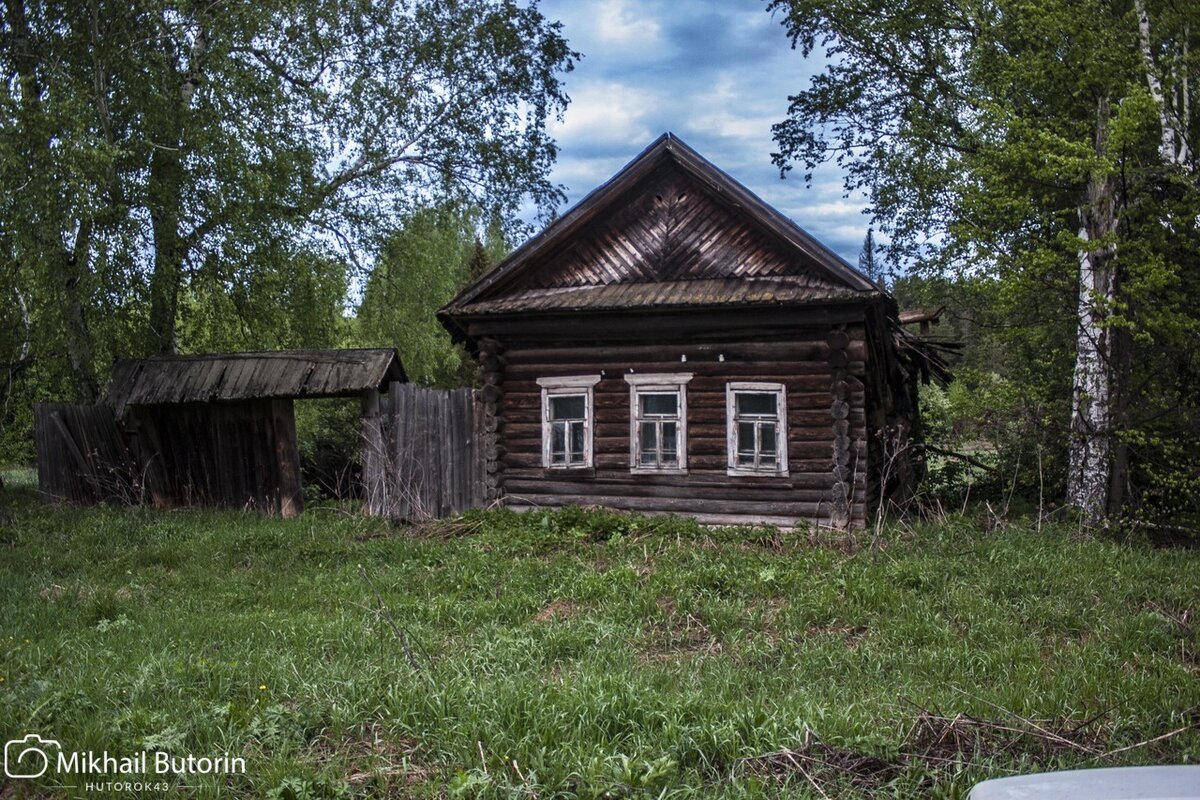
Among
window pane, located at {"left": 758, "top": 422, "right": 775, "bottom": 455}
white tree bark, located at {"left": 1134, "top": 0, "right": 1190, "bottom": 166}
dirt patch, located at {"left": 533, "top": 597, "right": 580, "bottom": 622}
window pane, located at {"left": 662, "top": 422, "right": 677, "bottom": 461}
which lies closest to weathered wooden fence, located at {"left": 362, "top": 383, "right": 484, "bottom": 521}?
window pane, located at {"left": 662, "top": 422, "right": 677, "bottom": 461}

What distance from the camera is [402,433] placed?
15062mm

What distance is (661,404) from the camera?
556 inches

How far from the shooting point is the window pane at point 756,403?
44.4 feet

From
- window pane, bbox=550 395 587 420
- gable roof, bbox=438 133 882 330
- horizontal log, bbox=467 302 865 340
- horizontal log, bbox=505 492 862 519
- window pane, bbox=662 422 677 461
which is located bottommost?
horizontal log, bbox=505 492 862 519

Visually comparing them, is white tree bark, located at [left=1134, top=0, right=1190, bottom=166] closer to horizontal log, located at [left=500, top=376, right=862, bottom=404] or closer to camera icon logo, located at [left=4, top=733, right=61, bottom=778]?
horizontal log, located at [left=500, top=376, right=862, bottom=404]

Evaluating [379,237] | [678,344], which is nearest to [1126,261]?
[678,344]

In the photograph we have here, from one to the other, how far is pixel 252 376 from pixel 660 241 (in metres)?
7.35

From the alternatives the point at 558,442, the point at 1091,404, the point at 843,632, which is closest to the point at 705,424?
the point at 558,442

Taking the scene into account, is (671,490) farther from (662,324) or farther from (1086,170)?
(1086,170)

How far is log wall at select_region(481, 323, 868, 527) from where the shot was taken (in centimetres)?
1297

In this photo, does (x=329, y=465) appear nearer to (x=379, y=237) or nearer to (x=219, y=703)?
(x=379, y=237)

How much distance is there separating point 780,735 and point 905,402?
15.2 meters

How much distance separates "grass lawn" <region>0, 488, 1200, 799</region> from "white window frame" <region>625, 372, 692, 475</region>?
77.0 inches

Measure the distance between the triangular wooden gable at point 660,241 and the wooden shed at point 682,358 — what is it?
0.02 m
